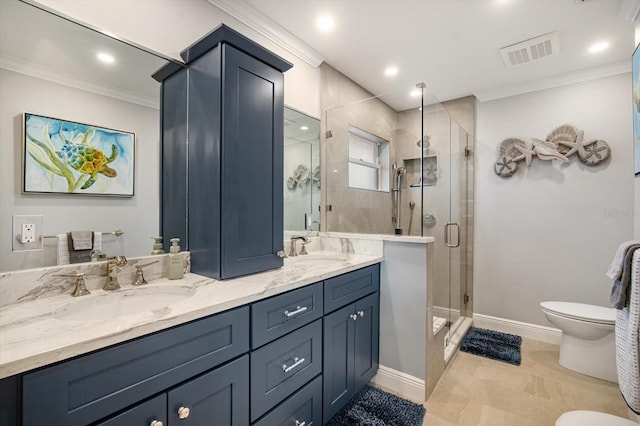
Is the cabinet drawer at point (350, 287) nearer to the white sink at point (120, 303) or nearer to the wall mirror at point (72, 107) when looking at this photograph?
the white sink at point (120, 303)

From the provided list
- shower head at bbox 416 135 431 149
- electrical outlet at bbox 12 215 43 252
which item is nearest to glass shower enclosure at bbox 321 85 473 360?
shower head at bbox 416 135 431 149

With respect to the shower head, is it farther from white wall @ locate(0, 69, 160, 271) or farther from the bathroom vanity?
white wall @ locate(0, 69, 160, 271)

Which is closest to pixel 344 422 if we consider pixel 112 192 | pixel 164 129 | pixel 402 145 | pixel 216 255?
pixel 216 255

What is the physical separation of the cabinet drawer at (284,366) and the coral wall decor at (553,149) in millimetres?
2727

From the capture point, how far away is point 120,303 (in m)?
1.16

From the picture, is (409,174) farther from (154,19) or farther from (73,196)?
(73,196)

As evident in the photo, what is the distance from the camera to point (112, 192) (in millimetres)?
1318

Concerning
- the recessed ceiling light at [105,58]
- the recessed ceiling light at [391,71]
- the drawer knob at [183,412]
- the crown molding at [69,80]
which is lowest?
the drawer knob at [183,412]

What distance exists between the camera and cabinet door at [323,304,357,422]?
4.99ft

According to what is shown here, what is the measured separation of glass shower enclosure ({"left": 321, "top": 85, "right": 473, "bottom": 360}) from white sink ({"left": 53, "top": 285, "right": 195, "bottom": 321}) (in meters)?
1.43

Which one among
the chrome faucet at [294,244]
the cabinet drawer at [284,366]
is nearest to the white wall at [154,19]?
the chrome faucet at [294,244]

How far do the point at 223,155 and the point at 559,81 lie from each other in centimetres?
327

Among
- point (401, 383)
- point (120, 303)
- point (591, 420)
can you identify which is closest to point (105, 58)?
point (120, 303)

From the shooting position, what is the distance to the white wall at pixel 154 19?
1231mm
